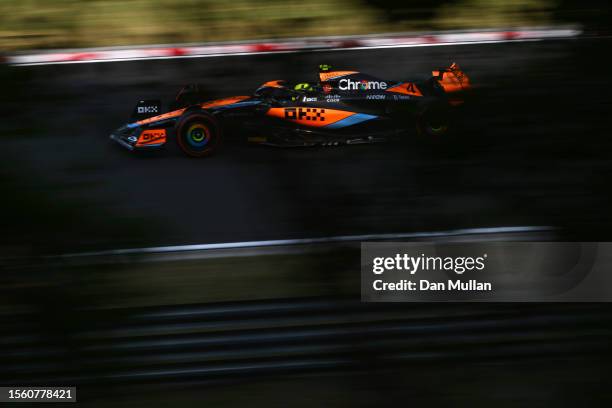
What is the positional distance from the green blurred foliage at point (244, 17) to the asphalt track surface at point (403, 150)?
6cm

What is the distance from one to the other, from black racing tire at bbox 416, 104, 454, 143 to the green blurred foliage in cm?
15

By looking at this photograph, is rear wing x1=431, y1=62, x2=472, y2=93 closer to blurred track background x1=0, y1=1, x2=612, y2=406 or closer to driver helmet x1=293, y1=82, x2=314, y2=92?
blurred track background x1=0, y1=1, x2=612, y2=406

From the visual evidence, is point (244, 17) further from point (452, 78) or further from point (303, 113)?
point (303, 113)

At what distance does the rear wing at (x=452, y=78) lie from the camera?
1211 mm

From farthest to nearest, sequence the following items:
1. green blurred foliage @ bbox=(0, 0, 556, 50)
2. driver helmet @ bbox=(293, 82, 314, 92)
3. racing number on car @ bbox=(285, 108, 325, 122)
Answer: racing number on car @ bbox=(285, 108, 325, 122), driver helmet @ bbox=(293, 82, 314, 92), green blurred foliage @ bbox=(0, 0, 556, 50)

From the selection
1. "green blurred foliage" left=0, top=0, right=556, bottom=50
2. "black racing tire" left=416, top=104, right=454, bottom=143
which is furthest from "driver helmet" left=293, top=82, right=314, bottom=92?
"black racing tire" left=416, top=104, right=454, bottom=143

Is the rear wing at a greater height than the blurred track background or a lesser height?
greater

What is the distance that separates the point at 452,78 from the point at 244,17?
1.29 feet

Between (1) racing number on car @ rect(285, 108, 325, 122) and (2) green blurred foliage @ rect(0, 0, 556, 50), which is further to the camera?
(1) racing number on car @ rect(285, 108, 325, 122)

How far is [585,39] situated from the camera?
3.90ft

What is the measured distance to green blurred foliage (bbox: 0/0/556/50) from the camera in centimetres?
115
